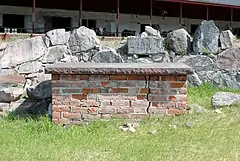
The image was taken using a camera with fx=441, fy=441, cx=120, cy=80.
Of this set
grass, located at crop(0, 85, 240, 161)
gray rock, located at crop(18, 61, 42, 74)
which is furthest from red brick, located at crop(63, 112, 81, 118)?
gray rock, located at crop(18, 61, 42, 74)

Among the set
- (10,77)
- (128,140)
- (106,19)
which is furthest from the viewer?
(106,19)

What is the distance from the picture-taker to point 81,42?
1009 centimetres

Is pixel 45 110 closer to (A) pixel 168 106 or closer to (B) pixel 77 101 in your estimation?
(B) pixel 77 101

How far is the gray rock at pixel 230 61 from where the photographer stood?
10.2 m

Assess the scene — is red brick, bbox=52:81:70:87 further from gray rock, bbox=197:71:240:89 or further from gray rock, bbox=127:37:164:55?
gray rock, bbox=197:71:240:89

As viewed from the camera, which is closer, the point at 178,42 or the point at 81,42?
the point at 81,42

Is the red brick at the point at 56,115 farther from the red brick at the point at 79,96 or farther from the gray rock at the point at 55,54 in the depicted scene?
the gray rock at the point at 55,54

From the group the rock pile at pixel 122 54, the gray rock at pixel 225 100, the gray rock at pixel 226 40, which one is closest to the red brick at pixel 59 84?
the gray rock at pixel 225 100

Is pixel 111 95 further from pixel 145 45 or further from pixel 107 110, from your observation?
pixel 145 45

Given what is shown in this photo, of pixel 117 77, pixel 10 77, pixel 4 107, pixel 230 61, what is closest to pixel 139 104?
pixel 117 77

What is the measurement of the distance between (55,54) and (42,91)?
2741mm

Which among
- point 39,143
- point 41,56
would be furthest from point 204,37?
point 39,143

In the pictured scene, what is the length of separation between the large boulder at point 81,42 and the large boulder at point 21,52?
2.54 feet

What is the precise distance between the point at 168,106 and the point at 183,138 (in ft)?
2.81
